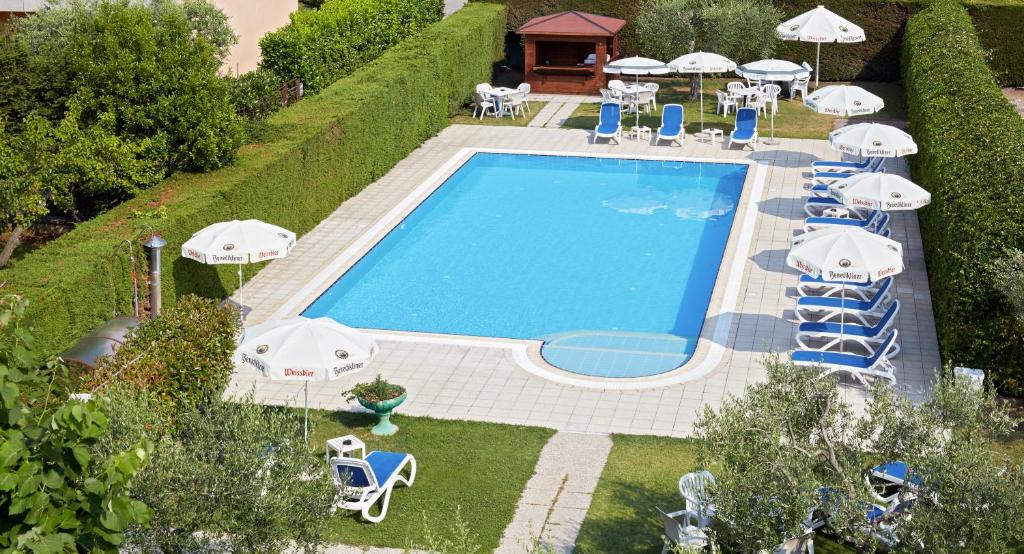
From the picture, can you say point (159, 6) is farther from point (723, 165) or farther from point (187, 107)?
point (723, 165)

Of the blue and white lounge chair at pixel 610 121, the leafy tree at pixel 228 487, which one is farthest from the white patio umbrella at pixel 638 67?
the leafy tree at pixel 228 487

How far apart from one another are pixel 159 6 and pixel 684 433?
Answer: 1672cm

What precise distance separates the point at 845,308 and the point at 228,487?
11.0 m

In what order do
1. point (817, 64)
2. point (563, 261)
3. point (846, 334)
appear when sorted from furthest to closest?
point (817, 64) < point (563, 261) < point (846, 334)

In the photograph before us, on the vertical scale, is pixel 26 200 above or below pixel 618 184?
above

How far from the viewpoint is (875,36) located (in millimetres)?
34031

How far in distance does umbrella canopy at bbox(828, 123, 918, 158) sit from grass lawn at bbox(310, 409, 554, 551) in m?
10.5

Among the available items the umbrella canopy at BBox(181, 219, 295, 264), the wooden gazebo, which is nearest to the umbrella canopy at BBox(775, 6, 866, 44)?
the wooden gazebo

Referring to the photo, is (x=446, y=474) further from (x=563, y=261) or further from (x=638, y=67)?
(x=638, y=67)

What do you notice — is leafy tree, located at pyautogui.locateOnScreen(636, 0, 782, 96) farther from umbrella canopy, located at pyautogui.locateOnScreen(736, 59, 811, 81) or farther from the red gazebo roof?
umbrella canopy, located at pyautogui.locateOnScreen(736, 59, 811, 81)

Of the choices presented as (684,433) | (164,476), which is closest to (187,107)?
(684,433)

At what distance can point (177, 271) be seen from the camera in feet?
→ 58.4

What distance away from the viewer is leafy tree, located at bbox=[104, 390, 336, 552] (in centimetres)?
932

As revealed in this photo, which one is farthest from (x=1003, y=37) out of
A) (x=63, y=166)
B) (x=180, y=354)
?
(x=180, y=354)
